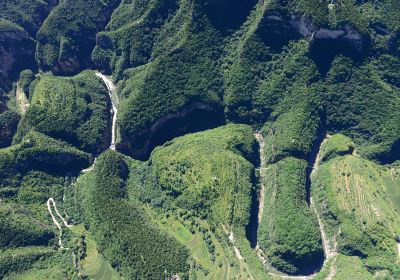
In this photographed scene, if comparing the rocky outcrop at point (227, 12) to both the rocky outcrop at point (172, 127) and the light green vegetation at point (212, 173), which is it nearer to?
the rocky outcrop at point (172, 127)

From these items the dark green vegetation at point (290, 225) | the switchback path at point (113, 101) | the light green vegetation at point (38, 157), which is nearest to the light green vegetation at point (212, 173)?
the dark green vegetation at point (290, 225)

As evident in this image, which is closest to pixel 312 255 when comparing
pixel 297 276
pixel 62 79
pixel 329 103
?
pixel 297 276

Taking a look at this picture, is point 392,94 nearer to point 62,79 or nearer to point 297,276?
point 297,276

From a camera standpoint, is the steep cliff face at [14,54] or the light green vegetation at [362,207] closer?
the light green vegetation at [362,207]

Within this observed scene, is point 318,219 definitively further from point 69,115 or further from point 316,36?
point 69,115

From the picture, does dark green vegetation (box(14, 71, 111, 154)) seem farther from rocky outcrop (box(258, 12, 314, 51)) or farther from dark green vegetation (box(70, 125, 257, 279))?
rocky outcrop (box(258, 12, 314, 51))

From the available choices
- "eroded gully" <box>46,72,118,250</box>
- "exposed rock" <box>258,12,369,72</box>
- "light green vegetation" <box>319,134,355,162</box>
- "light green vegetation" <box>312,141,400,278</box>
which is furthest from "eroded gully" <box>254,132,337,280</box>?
"eroded gully" <box>46,72,118,250</box>
